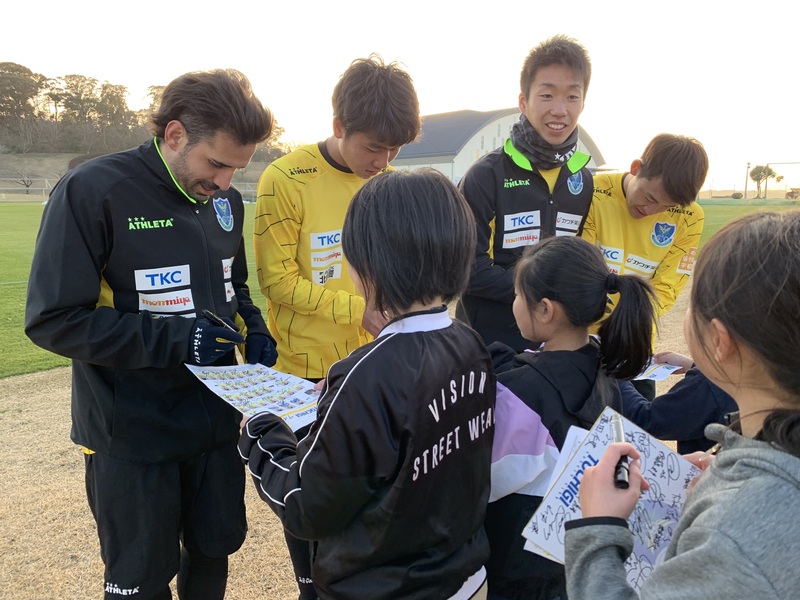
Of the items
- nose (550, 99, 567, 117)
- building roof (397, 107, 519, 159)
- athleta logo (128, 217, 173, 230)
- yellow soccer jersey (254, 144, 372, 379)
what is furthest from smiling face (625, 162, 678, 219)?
building roof (397, 107, 519, 159)

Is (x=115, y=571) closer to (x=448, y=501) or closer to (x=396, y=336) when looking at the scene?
(x=448, y=501)

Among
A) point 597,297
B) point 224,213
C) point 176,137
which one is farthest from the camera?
point 224,213

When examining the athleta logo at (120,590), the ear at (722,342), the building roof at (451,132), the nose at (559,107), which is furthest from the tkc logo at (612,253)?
the building roof at (451,132)

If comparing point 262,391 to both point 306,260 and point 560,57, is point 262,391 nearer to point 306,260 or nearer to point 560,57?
point 306,260

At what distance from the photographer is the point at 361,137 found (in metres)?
2.58

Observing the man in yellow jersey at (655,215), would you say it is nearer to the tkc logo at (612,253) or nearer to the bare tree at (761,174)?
the tkc logo at (612,253)

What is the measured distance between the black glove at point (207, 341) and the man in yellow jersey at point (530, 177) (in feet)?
4.30

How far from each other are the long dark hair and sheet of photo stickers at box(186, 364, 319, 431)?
127cm

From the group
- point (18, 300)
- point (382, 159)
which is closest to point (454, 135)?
point (18, 300)

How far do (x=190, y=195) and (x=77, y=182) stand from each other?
1.28 ft

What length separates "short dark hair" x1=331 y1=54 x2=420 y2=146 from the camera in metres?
2.53

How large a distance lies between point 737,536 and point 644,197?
2.64 meters

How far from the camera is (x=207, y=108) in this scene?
2.12 meters

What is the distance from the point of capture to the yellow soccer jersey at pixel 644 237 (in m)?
3.40
